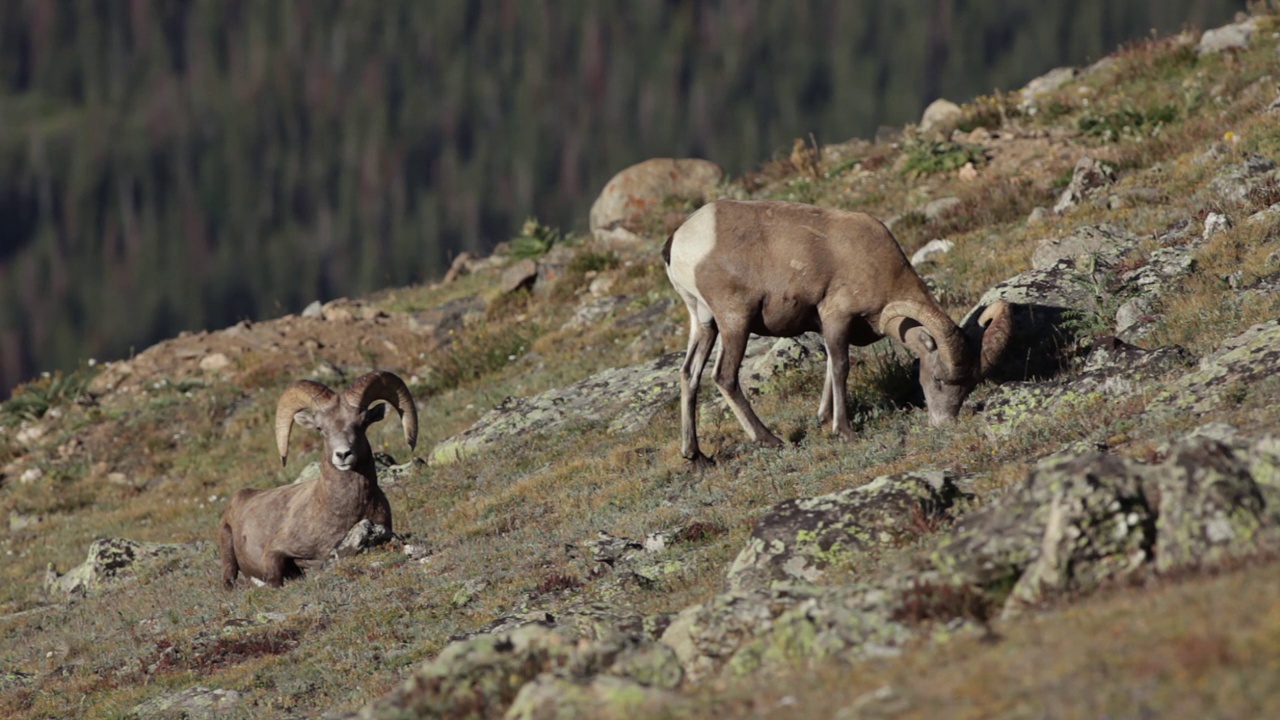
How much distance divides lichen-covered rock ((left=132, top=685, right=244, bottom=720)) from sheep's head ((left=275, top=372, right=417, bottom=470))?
12.2ft

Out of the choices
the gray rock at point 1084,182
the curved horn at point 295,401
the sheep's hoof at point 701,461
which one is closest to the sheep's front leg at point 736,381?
the sheep's hoof at point 701,461

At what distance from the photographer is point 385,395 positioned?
49.6ft

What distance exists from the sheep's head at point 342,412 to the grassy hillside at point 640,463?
3.76 feet

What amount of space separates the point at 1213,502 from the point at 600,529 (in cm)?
723

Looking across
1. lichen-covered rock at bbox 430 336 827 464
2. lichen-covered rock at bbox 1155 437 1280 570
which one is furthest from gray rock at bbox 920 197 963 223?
lichen-covered rock at bbox 1155 437 1280 570

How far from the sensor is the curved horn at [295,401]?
579 inches

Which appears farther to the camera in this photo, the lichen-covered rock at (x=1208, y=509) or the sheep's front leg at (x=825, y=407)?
the sheep's front leg at (x=825, y=407)

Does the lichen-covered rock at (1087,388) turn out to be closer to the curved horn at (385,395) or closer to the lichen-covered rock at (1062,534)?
the lichen-covered rock at (1062,534)

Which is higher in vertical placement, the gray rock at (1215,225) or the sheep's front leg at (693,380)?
the gray rock at (1215,225)

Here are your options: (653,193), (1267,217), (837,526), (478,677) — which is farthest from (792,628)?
(653,193)

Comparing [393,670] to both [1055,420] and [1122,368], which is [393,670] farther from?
[1122,368]

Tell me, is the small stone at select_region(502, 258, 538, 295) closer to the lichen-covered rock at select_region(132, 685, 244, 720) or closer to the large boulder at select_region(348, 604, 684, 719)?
the lichen-covered rock at select_region(132, 685, 244, 720)

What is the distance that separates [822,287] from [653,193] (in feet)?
72.0

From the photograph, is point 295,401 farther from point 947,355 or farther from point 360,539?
point 947,355
